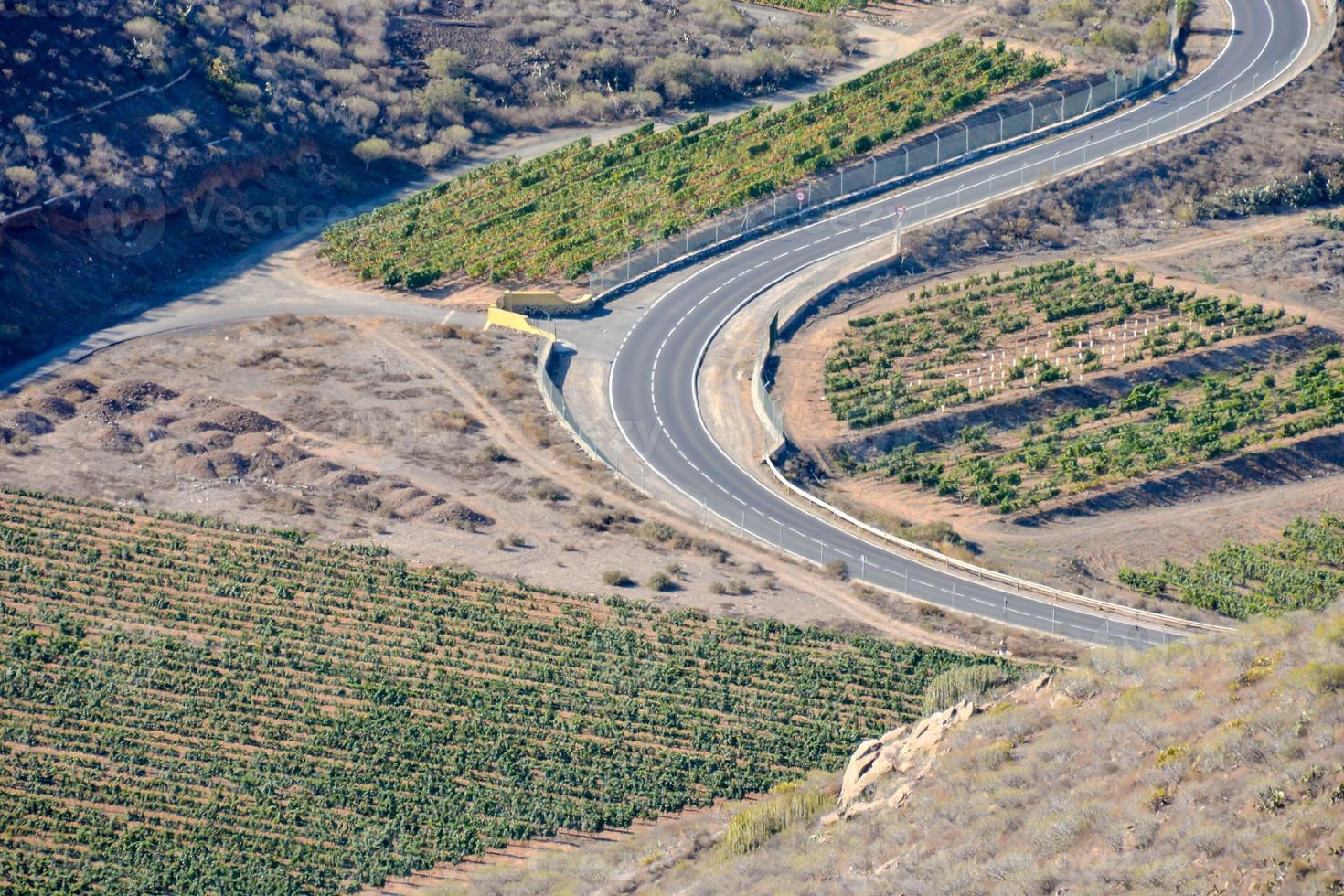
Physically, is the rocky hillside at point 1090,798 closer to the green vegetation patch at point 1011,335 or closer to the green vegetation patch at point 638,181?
the green vegetation patch at point 1011,335

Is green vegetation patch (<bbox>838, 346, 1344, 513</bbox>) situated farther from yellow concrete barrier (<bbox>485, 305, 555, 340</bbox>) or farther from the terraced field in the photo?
yellow concrete barrier (<bbox>485, 305, 555, 340</bbox>)

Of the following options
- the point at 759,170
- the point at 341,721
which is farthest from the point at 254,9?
the point at 341,721

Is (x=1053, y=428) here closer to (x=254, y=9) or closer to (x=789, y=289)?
(x=789, y=289)

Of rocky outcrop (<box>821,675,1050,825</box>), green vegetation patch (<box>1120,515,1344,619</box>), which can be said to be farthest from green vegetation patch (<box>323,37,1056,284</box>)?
rocky outcrop (<box>821,675,1050,825</box>)

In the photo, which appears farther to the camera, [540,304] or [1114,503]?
[540,304]

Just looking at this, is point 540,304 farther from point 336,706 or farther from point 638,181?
point 336,706

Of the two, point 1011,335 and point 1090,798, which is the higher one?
point 1090,798

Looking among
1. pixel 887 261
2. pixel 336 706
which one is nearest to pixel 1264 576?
pixel 887 261
